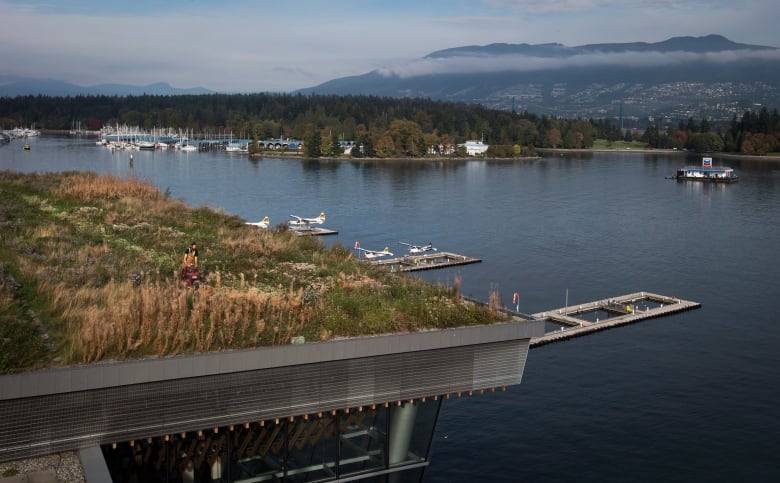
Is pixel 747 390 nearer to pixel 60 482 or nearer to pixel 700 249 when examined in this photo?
pixel 60 482

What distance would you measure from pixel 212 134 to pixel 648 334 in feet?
402

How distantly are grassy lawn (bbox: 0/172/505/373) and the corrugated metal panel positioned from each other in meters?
0.64

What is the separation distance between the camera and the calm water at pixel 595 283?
18891 millimetres

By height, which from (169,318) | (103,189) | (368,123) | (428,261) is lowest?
(428,261)

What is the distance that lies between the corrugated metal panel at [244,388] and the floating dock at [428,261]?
26.1 metres

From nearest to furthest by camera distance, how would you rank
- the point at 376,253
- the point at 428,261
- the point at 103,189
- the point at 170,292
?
the point at 170,292, the point at 103,189, the point at 376,253, the point at 428,261

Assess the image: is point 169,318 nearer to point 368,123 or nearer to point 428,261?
point 428,261

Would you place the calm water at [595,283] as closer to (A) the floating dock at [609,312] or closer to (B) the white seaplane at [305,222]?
(A) the floating dock at [609,312]

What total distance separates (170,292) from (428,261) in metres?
28.2

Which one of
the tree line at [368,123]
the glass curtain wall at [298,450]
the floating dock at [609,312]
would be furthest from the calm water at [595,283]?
the tree line at [368,123]

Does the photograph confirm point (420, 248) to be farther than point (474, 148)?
No

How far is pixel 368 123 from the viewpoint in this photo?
13200 centimetres

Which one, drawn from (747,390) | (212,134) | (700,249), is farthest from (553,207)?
(212,134)

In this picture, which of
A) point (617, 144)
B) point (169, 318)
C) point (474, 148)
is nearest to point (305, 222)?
point (169, 318)
